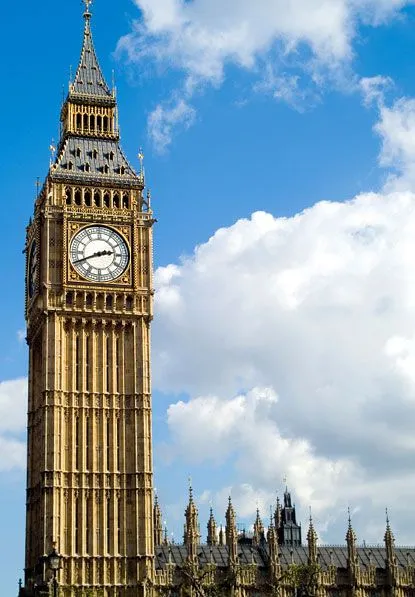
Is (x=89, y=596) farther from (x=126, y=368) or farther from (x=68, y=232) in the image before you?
(x=68, y=232)

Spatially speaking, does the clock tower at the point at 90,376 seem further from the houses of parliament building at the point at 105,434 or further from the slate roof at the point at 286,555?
the slate roof at the point at 286,555

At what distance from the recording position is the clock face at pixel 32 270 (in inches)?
3617

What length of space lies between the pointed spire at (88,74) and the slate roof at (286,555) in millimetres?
40117

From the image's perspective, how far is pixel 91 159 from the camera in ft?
310

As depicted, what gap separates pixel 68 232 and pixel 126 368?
11951mm

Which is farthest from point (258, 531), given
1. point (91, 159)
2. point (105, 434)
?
point (91, 159)

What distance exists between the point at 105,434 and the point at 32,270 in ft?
54.8

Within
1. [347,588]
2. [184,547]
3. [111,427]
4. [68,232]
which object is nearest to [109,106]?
[68,232]

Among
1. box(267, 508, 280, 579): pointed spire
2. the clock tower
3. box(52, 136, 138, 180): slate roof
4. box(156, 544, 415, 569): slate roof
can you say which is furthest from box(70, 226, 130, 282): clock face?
box(267, 508, 280, 579): pointed spire

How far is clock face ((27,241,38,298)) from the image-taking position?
91.9 m

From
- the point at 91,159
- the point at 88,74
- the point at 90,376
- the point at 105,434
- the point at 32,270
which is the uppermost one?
the point at 88,74

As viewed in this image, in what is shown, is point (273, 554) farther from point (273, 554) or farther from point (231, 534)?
point (231, 534)

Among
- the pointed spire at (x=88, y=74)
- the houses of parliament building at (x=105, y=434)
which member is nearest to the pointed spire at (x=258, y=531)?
the houses of parliament building at (x=105, y=434)

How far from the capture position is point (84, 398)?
283 ft
